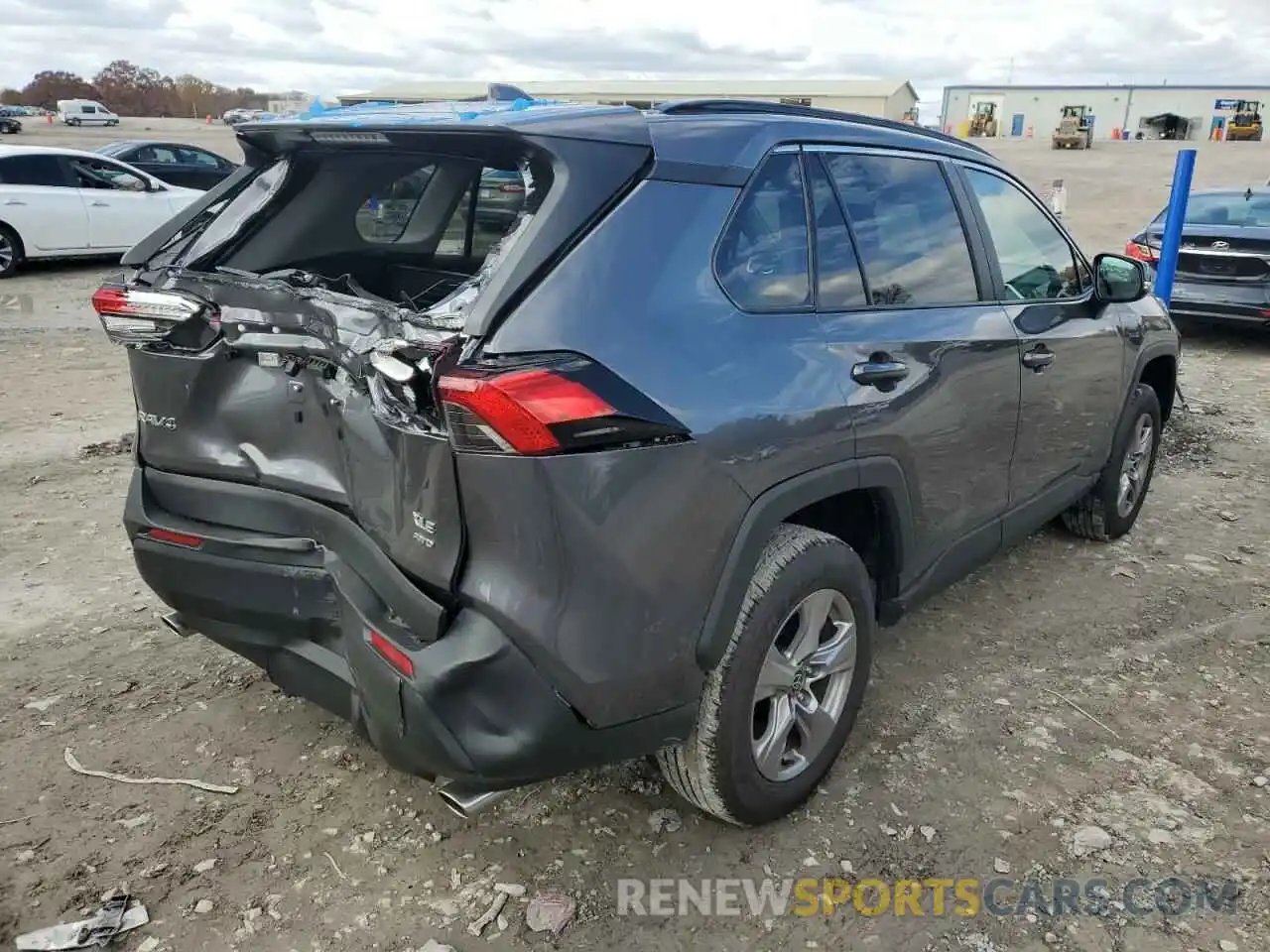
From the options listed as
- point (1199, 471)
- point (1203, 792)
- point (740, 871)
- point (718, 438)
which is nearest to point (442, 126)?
Answer: point (718, 438)

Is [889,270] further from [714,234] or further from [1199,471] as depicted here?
[1199,471]

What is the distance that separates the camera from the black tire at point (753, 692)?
2410 millimetres

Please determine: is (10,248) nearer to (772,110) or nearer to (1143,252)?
(772,110)

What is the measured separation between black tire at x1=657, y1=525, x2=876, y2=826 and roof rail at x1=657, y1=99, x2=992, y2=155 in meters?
1.16

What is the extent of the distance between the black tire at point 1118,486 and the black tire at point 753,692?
2.33 metres

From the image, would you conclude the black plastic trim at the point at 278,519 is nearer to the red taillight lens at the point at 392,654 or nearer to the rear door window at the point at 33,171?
the red taillight lens at the point at 392,654

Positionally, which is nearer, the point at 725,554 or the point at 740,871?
the point at 725,554

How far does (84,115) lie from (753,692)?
6610cm

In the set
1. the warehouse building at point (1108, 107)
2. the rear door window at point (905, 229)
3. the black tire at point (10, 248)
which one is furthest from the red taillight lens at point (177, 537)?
the warehouse building at point (1108, 107)

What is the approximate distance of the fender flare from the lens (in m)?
2.28

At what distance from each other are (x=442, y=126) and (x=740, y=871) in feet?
6.69

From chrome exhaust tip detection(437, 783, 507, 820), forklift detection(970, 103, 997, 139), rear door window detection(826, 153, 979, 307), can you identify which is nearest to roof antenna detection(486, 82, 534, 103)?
rear door window detection(826, 153, 979, 307)

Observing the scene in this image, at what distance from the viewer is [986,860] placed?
8.71 ft

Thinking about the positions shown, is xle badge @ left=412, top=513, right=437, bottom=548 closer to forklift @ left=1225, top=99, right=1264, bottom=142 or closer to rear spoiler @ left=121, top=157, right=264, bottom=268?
rear spoiler @ left=121, top=157, right=264, bottom=268
